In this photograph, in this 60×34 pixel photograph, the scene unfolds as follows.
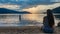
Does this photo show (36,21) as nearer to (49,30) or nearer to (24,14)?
(24,14)

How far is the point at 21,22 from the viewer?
6180 millimetres

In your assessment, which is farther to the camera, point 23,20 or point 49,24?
point 23,20

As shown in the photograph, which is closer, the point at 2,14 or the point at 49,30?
the point at 49,30

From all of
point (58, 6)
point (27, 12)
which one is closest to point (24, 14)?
point (27, 12)

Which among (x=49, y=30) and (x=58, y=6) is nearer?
(x=49, y=30)

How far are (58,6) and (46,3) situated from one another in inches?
15.9

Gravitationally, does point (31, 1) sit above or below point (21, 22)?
above

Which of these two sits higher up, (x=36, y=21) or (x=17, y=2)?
(x=17, y=2)

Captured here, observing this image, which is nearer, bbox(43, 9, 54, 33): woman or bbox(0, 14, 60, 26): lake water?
bbox(43, 9, 54, 33): woman

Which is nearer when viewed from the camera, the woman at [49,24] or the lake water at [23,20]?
the woman at [49,24]

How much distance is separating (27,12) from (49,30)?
198 centimetres

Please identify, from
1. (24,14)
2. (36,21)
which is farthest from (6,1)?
(36,21)

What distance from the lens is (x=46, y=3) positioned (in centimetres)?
618

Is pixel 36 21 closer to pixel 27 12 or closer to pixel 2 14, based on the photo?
pixel 27 12
